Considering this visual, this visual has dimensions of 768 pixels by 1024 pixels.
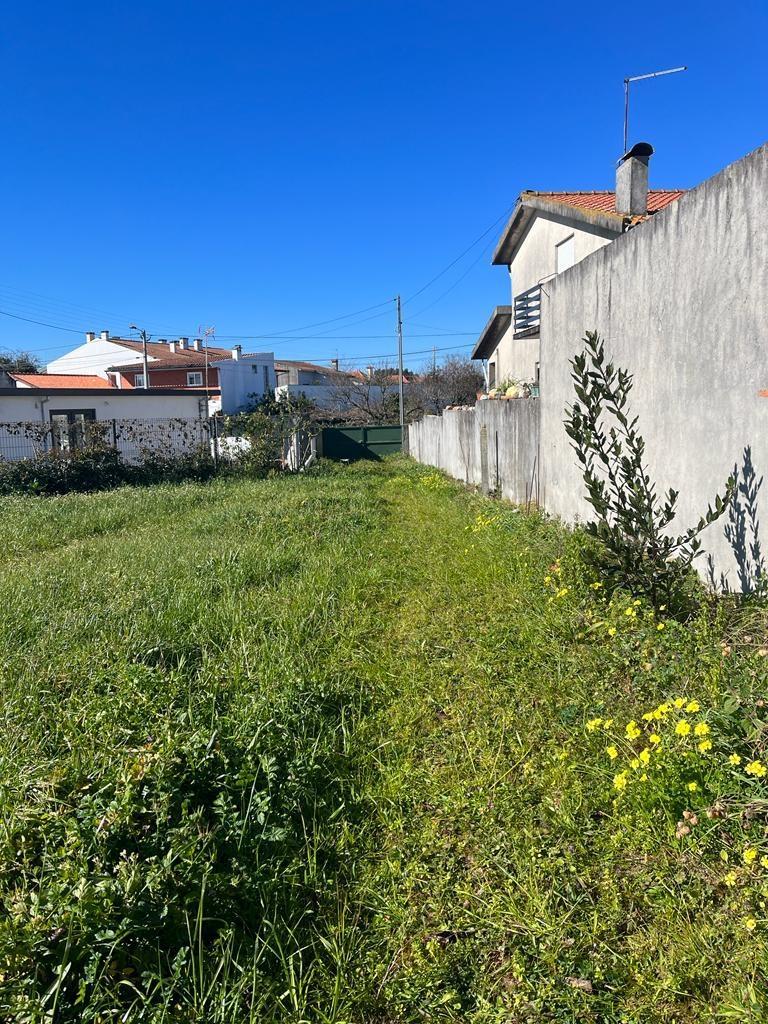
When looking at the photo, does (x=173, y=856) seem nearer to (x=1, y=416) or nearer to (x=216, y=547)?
(x=216, y=547)

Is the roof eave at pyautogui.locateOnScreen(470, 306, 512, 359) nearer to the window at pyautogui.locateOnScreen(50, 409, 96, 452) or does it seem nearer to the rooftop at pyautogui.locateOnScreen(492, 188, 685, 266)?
the rooftop at pyautogui.locateOnScreen(492, 188, 685, 266)

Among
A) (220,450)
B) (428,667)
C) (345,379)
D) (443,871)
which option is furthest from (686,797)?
(345,379)

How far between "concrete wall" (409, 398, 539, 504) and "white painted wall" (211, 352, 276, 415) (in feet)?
75.8

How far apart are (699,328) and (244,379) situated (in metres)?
37.1

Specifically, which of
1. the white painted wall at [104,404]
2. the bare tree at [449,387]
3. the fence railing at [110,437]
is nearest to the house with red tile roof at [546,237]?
the fence railing at [110,437]

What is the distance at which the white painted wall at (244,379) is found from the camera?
117 ft

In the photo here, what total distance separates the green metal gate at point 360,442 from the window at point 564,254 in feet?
32.1

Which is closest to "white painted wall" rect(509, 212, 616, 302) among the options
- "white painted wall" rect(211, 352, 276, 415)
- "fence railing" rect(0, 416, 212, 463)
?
"fence railing" rect(0, 416, 212, 463)

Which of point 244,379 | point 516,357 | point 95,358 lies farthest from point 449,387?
point 95,358

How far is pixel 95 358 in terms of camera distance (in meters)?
48.6

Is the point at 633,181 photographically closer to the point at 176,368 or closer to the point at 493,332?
the point at 493,332

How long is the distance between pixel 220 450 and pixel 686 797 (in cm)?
1425

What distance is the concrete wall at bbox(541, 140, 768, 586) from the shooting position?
3441mm

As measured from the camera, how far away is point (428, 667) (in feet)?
12.1
